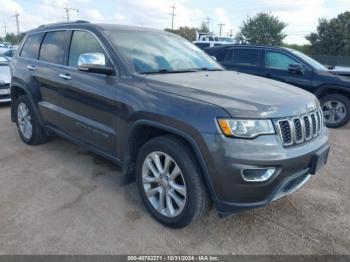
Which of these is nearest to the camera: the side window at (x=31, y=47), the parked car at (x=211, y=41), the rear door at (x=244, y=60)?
the side window at (x=31, y=47)

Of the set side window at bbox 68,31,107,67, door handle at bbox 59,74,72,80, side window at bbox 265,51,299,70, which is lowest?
door handle at bbox 59,74,72,80

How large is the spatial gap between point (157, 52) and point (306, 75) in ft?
15.2

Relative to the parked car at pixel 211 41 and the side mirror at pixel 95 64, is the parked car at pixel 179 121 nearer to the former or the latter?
the side mirror at pixel 95 64

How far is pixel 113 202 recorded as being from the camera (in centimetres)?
345

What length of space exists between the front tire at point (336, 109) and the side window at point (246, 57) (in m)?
1.80

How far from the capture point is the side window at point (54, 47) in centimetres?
415

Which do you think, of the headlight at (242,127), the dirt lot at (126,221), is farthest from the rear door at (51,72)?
the headlight at (242,127)

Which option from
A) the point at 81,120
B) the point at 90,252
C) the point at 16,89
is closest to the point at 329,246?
the point at 90,252

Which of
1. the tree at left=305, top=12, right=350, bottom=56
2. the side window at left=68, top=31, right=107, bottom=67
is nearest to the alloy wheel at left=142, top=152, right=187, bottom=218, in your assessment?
the side window at left=68, top=31, right=107, bottom=67

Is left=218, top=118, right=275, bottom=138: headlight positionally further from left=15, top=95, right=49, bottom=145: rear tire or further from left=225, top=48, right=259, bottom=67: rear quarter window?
left=225, top=48, right=259, bottom=67: rear quarter window

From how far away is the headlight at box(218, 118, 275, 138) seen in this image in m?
2.43

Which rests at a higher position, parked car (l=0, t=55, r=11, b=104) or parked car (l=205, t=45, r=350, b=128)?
parked car (l=205, t=45, r=350, b=128)

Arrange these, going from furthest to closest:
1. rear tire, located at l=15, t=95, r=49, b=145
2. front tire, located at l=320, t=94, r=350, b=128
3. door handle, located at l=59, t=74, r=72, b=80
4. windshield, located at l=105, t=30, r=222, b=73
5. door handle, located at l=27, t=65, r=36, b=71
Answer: front tire, located at l=320, t=94, r=350, b=128 < rear tire, located at l=15, t=95, r=49, b=145 < door handle, located at l=27, t=65, r=36, b=71 < door handle, located at l=59, t=74, r=72, b=80 < windshield, located at l=105, t=30, r=222, b=73

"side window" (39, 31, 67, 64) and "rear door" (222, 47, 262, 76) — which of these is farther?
"rear door" (222, 47, 262, 76)
